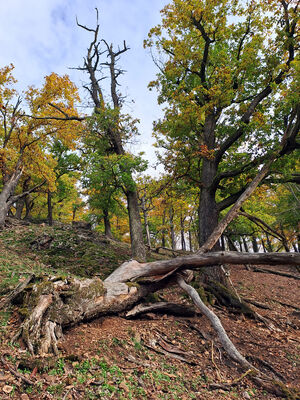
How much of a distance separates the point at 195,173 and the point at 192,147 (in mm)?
1505

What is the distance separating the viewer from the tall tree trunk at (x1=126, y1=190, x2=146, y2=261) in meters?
9.96

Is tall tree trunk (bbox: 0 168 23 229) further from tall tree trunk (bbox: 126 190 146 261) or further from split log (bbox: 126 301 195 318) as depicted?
split log (bbox: 126 301 195 318)

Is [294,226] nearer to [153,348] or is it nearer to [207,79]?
[207,79]

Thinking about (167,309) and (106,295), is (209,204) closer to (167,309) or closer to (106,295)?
(167,309)

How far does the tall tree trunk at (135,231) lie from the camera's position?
32.7 feet

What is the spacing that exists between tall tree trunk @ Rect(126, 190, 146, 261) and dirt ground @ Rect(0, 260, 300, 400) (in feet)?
15.0

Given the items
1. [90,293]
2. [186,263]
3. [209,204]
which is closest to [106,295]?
[90,293]

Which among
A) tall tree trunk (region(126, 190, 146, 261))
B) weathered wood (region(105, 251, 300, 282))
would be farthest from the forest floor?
tall tree trunk (region(126, 190, 146, 261))

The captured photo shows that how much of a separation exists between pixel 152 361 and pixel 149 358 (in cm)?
9

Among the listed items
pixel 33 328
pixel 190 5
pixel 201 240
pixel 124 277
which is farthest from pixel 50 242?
pixel 190 5

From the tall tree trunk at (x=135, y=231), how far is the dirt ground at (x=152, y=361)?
4580mm

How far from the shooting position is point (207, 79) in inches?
363

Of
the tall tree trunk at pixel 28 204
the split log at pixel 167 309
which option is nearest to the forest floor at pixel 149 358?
the split log at pixel 167 309

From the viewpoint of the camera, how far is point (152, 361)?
3.72 m
